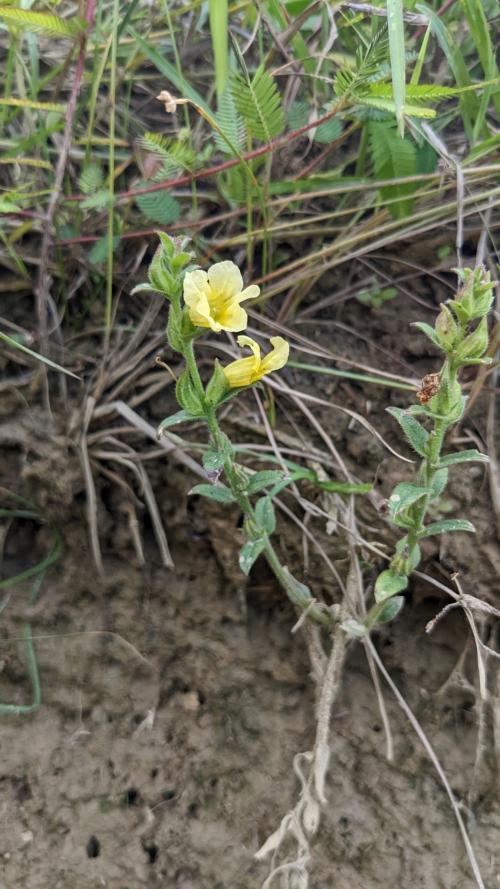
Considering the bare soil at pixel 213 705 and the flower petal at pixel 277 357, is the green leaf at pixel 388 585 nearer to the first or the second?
the bare soil at pixel 213 705

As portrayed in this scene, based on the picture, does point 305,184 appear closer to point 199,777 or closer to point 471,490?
point 471,490

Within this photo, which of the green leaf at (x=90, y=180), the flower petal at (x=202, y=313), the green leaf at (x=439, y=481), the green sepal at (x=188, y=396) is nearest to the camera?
the flower petal at (x=202, y=313)

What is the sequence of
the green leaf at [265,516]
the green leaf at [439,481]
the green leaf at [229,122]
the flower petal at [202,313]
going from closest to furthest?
the flower petal at [202,313] → the green leaf at [439,481] → the green leaf at [265,516] → the green leaf at [229,122]

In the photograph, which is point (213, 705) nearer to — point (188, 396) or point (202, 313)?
point (188, 396)

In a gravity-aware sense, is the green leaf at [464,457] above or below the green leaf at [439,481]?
above

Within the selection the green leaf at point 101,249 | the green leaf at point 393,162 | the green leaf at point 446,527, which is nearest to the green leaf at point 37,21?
the green leaf at point 101,249

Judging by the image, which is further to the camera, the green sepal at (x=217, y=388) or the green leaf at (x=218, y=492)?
the green leaf at (x=218, y=492)

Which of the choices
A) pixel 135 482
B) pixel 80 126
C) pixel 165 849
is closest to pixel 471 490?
pixel 135 482

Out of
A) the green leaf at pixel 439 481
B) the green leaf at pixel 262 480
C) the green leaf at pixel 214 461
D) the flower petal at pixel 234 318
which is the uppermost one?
the flower petal at pixel 234 318

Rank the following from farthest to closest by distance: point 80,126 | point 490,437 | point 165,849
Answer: point 80,126
point 490,437
point 165,849
